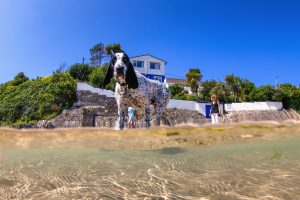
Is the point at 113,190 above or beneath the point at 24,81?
beneath

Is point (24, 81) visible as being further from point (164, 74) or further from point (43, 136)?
point (43, 136)

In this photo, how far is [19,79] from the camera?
41094 mm

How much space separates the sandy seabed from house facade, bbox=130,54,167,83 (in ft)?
157

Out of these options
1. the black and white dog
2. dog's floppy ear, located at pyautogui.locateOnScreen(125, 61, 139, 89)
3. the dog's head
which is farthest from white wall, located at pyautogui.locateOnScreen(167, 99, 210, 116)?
the dog's head

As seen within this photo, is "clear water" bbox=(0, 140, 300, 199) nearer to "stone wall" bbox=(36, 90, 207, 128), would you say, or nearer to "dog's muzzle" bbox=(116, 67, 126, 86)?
"dog's muzzle" bbox=(116, 67, 126, 86)

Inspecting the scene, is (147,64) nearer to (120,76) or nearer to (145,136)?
(120,76)

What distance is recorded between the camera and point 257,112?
129 ft

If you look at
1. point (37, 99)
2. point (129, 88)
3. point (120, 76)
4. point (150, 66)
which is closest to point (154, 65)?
point (150, 66)

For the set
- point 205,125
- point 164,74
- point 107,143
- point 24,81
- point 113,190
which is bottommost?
point 113,190

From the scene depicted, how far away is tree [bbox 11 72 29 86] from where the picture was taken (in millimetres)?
40463

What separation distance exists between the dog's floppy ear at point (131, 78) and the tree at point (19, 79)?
35729 mm

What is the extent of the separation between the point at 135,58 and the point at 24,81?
73.8 ft

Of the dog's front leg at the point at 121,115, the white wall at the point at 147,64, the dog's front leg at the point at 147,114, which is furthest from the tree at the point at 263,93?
the dog's front leg at the point at 121,115

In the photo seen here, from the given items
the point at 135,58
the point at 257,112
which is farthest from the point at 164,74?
the point at 257,112
